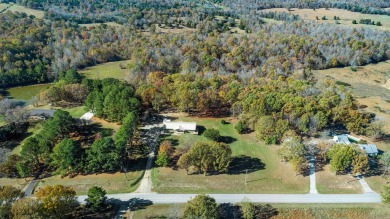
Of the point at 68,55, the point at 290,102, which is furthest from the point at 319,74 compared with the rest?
the point at 68,55

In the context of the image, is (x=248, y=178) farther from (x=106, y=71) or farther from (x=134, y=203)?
(x=106, y=71)

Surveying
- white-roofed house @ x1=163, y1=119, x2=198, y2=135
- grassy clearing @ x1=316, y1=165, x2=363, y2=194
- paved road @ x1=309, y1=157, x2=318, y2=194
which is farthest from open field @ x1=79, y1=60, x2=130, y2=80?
grassy clearing @ x1=316, y1=165, x2=363, y2=194

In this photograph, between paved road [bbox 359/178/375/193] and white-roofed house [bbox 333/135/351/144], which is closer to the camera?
paved road [bbox 359/178/375/193]

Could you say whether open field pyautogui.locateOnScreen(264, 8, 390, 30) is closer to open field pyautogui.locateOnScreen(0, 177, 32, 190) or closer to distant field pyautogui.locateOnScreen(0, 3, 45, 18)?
distant field pyautogui.locateOnScreen(0, 3, 45, 18)

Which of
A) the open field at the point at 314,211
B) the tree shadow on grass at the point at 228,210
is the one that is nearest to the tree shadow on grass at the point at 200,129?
the tree shadow on grass at the point at 228,210

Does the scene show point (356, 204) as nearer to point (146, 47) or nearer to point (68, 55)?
point (146, 47)

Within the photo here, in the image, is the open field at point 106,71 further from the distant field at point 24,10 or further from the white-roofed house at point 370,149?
the white-roofed house at point 370,149

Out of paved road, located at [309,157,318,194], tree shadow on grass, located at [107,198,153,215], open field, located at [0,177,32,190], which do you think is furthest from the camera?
open field, located at [0,177,32,190]

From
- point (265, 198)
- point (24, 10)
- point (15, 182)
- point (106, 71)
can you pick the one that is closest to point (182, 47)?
point (106, 71)
